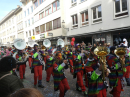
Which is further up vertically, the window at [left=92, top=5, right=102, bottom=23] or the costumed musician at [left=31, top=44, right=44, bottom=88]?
the window at [left=92, top=5, right=102, bottom=23]

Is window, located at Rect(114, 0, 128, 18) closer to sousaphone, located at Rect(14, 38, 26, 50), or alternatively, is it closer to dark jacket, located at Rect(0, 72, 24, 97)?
sousaphone, located at Rect(14, 38, 26, 50)

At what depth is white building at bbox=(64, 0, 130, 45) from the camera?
10460mm

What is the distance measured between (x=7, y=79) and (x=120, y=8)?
11.1 meters

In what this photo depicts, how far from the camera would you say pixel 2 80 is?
2.14 m

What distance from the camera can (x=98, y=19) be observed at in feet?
41.5

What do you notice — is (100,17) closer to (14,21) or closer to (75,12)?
(75,12)

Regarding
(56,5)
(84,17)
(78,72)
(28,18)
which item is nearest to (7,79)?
(78,72)

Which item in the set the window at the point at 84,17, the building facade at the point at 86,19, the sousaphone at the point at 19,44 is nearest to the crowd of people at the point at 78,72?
the sousaphone at the point at 19,44

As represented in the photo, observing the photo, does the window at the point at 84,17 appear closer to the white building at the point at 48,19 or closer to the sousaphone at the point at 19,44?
the white building at the point at 48,19

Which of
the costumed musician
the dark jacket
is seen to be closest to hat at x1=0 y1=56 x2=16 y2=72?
the dark jacket

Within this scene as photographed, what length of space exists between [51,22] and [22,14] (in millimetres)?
17704

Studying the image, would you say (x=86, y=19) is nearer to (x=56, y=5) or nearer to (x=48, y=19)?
(x=56, y=5)

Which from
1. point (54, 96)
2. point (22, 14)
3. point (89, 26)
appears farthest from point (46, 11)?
point (54, 96)

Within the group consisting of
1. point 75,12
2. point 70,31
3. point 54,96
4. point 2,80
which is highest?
point 75,12
